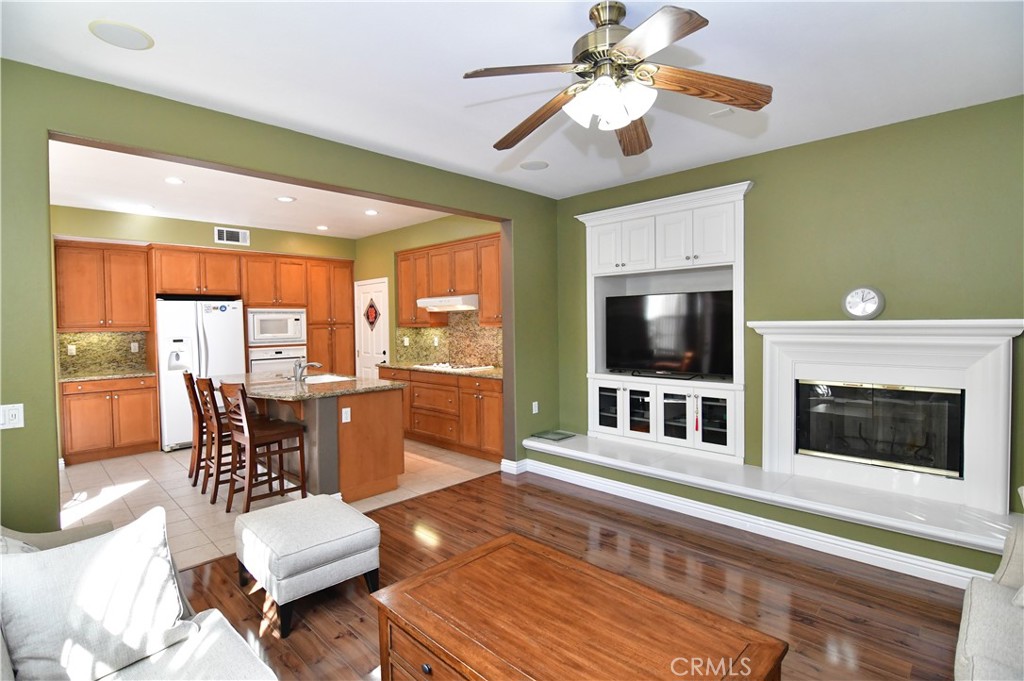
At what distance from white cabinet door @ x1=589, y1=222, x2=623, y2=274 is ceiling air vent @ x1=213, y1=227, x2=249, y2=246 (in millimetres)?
4681

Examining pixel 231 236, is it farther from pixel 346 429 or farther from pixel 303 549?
pixel 303 549

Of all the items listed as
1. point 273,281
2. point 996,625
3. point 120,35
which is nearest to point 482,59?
point 120,35

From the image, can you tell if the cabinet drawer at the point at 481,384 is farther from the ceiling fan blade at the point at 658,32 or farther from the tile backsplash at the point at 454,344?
the ceiling fan blade at the point at 658,32

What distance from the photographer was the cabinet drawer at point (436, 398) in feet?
18.9

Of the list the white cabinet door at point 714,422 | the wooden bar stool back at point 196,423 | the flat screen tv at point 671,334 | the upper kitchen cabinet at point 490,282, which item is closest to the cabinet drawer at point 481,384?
the upper kitchen cabinet at point 490,282

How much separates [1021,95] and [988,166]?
39cm

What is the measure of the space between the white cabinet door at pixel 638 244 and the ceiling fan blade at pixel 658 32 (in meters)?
2.86

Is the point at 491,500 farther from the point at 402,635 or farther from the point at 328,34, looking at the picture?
the point at 328,34

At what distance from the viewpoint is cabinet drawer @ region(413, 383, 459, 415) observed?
577 cm

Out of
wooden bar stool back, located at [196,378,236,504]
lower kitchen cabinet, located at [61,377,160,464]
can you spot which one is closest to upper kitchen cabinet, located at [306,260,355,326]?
lower kitchen cabinet, located at [61,377,160,464]

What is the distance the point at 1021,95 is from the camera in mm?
2924

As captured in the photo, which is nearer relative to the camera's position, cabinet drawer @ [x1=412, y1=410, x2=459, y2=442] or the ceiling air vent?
cabinet drawer @ [x1=412, y1=410, x2=459, y2=442]

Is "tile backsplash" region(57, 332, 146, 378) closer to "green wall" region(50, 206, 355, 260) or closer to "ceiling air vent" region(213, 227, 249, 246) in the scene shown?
"green wall" region(50, 206, 355, 260)

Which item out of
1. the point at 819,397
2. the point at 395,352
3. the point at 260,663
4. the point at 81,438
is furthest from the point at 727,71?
the point at 81,438
